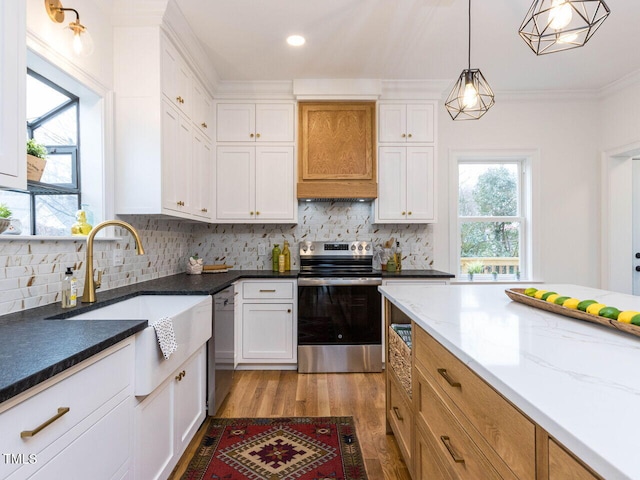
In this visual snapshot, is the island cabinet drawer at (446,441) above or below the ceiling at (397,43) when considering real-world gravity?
below

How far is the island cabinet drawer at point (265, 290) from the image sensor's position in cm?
319

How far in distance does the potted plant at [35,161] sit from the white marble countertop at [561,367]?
6.02 ft

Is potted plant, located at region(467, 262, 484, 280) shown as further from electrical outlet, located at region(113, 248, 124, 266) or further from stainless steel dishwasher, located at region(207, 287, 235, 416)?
electrical outlet, located at region(113, 248, 124, 266)

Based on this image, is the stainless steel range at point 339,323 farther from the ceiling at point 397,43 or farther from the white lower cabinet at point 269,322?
the ceiling at point 397,43

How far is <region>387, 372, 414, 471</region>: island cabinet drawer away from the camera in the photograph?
162 cm

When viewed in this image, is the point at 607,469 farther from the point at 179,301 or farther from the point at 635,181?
the point at 635,181

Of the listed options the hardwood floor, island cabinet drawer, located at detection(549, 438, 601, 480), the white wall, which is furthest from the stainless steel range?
island cabinet drawer, located at detection(549, 438, 601, 480)

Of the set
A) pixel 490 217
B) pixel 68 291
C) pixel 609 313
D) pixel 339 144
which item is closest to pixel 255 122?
pixel 339 144

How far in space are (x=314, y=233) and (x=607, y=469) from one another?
331 centimetres

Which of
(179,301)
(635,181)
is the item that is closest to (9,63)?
(179,301)

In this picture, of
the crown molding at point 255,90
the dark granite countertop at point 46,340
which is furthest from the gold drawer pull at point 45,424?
the crown molding at point 255,90

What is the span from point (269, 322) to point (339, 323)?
63cm

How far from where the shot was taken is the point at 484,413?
0.90 metres

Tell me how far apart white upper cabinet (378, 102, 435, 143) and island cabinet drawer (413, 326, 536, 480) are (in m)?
2.49
